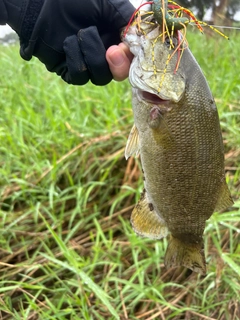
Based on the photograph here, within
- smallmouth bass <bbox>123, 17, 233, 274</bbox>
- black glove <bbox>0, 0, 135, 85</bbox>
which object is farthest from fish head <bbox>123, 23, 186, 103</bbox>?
black glove <bbox>0, 0, 135, 85</bbox>

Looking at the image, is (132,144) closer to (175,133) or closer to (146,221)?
(175,133)

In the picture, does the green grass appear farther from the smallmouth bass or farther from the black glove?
the black glove

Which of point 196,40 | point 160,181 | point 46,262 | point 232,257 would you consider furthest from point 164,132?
point 196,40

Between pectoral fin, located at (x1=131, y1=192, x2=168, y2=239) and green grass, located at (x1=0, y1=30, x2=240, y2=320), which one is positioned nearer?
pectoral fin, located at (x1=131, y1=192, x2=168, y2=239)

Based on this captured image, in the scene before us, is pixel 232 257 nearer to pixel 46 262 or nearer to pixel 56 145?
pixel 46 262

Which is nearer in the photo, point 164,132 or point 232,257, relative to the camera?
point 164,132

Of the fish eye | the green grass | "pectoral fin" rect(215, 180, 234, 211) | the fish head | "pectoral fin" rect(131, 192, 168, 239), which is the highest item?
the fish eye

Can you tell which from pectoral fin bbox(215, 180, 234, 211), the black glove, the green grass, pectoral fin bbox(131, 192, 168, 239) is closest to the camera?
the black glove
